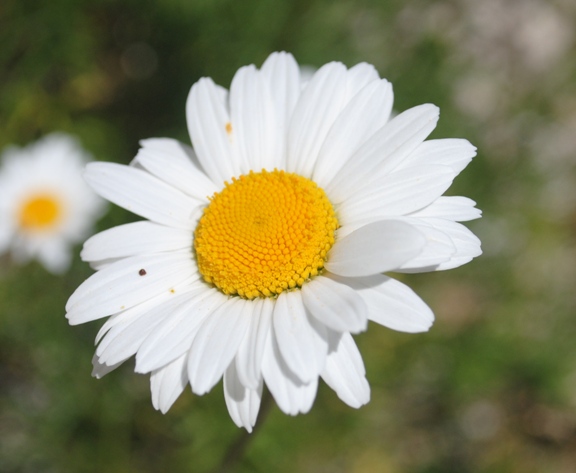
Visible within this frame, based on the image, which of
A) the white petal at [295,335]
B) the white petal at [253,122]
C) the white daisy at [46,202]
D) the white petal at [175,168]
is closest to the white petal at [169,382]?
the white petal at [295,335]

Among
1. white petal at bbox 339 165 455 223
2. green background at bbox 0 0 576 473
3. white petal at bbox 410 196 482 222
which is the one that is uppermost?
white petal at bbox 339 165 455 223

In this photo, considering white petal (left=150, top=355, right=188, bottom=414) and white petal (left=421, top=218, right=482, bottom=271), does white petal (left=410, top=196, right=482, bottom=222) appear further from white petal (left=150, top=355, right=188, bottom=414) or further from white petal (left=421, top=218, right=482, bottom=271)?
white petal (left=150, top=355, right=188, bottom=414)


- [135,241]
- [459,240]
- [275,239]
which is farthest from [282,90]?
[459,240]

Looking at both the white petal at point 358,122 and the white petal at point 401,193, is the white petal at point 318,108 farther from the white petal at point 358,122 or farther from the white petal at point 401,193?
the white petal at point 401,193

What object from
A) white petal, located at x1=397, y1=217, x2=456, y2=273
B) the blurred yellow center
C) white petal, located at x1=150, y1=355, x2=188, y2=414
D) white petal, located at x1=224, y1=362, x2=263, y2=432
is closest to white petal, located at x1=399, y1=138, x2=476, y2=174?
white petal, located at x1=397, y1=217, x2=456, y2=273

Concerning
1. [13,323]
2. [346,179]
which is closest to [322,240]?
[346,179]

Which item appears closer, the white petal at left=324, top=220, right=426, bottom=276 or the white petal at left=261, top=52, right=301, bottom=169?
the white petal at left=324, top=220, right=426, bottom=276
